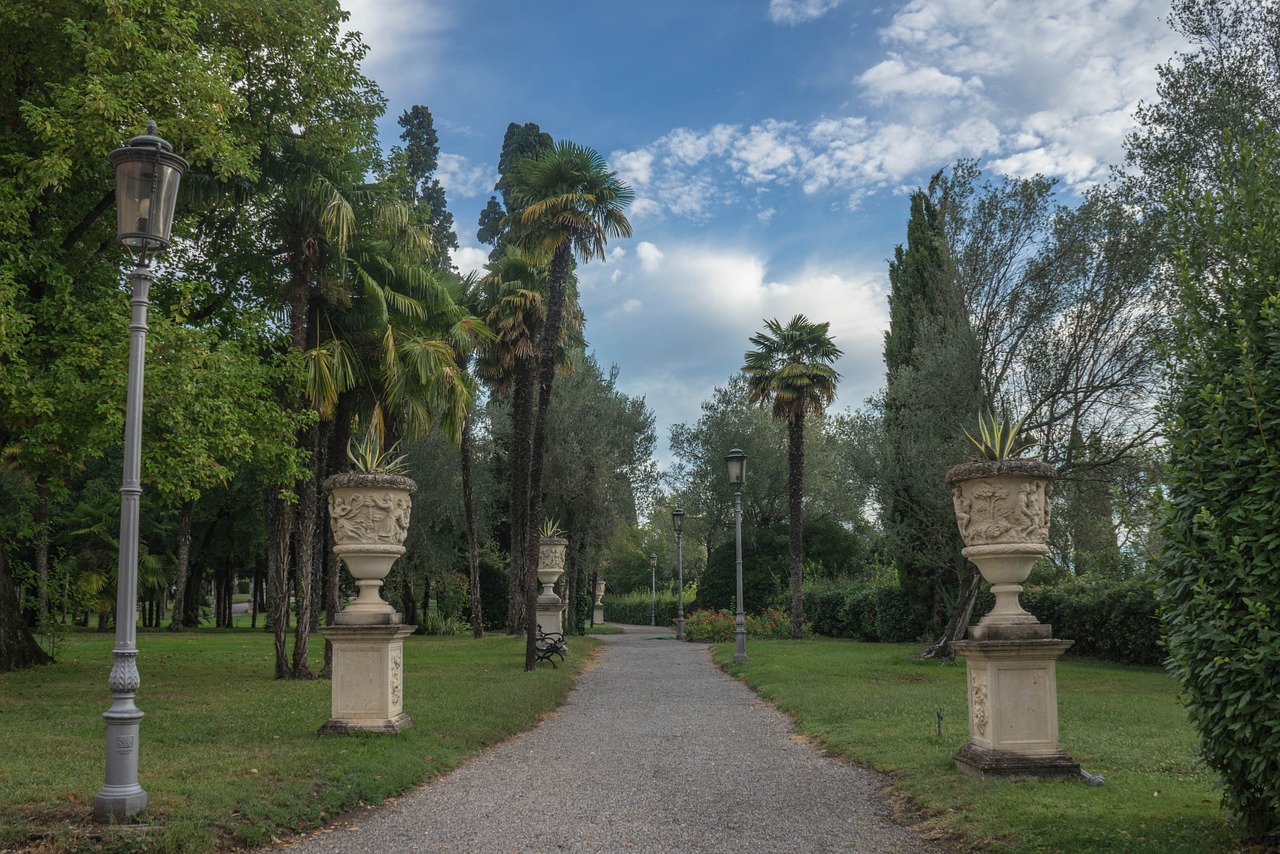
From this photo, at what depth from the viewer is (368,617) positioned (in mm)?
8727

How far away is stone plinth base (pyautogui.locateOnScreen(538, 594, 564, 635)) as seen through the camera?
2086 cm

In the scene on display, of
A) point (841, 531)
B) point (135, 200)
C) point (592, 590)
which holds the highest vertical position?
point (135, 200)

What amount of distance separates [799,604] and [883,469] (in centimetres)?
869

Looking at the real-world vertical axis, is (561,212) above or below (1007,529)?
above

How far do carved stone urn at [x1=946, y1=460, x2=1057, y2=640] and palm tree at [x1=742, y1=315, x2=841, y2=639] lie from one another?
20.2 meters

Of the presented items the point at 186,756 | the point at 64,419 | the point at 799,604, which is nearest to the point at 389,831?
the point at 186,756

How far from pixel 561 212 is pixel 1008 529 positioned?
12502 mm

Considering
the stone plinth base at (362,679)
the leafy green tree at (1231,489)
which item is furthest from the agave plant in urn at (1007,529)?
the stone plinth base at (362,679)

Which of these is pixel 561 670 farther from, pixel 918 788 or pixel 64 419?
pixel 918 788

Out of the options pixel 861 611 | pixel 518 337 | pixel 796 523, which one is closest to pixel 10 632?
pixel 518 337

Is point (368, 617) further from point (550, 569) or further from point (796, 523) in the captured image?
point (796, 523)

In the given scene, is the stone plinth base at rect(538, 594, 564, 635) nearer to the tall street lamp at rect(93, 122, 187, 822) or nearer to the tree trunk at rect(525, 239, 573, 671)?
the tree trunk at rect(525, 239, 573, 671)

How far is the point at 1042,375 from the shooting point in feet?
61.7

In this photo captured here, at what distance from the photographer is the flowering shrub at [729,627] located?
28.2m
